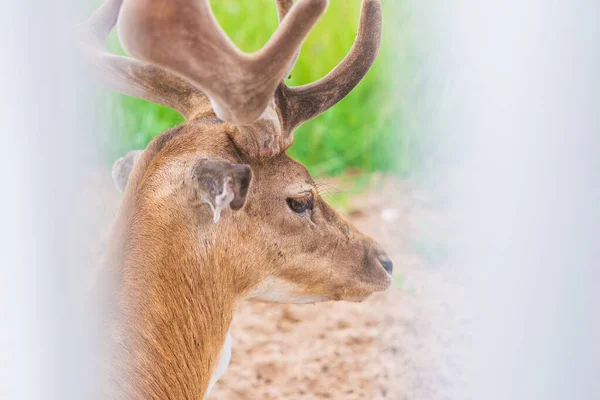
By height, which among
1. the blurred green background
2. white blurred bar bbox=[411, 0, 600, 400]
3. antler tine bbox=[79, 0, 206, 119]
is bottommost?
white blurred bar bbox=[411, 0, 600, 400]

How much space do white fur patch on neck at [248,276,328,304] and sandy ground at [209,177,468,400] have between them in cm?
54

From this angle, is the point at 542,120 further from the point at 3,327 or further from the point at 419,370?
the point at 419,370

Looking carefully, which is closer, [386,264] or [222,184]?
[222,184]

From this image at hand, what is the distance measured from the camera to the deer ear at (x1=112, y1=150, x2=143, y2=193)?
1.87m

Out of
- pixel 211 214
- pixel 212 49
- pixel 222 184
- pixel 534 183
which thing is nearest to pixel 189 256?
pixel 211 214

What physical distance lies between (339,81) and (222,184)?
1.48ft

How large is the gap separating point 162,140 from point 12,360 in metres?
0.98

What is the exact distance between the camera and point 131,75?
1727 mm

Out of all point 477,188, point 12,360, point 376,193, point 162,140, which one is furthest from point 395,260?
point 12,360

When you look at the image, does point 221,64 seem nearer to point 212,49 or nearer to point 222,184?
point 212,49

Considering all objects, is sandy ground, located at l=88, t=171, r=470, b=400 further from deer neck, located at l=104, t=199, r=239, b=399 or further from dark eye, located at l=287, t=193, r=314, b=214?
deer neck, located at l=104, t=199, r=239, b=399

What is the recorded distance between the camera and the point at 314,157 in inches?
166

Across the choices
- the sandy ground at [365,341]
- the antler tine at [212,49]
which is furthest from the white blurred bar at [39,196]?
the sandy ground at [365,341]

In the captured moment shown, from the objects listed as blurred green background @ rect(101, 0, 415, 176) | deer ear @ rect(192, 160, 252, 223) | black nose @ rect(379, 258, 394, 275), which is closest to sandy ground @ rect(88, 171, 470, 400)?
black nose @ rect(379, 258, 394, 275)
